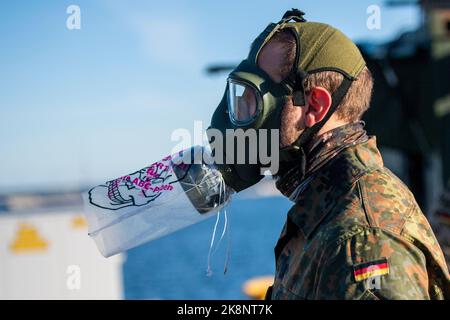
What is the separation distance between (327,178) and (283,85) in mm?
367

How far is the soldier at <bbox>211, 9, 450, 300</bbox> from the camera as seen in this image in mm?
1768

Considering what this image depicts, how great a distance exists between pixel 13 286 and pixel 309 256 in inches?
185

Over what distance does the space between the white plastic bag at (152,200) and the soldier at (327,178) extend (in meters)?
0.16

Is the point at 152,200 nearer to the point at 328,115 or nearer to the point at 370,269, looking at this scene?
the point at 328,115

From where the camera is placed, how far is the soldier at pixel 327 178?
1.77 meters

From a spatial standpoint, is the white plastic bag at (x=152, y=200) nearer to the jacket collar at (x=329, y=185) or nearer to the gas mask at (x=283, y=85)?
the gas mask at (x=283, y=85)

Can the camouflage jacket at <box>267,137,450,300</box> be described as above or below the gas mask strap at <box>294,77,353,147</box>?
below

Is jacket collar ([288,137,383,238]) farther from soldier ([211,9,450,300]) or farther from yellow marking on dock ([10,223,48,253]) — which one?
yellow marking on dock ([10,223,48,253])

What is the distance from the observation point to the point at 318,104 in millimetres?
2135

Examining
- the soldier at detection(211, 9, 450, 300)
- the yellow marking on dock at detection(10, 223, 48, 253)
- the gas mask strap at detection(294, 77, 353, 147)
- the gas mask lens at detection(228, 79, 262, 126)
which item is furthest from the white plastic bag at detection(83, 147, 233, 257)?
the yellow marking on dock at detection(10, 223, 48, 253)

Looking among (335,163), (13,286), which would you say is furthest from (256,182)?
(13,286)
